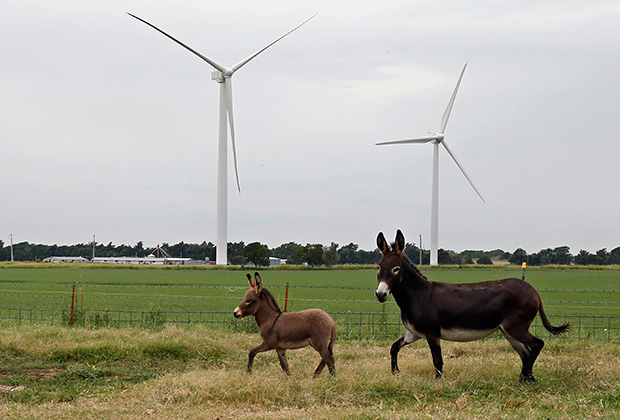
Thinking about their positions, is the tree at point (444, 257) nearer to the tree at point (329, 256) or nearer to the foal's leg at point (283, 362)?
the tree at point (329, 256)

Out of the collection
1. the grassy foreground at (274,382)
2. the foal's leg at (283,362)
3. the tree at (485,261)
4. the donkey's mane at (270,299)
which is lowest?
the grassy foreground at (274,382)

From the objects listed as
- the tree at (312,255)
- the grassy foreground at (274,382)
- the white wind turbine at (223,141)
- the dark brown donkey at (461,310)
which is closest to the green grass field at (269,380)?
the grassy foreground at (274,382)

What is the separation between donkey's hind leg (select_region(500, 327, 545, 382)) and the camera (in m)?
8.58

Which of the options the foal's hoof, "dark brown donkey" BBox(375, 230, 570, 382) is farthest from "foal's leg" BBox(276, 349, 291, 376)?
the foal's hoof

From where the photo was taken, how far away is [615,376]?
29.7 feet

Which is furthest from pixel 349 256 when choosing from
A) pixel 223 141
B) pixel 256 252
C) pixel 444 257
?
pixel 223 141

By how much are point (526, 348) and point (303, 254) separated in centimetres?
7189

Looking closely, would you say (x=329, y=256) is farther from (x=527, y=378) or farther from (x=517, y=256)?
(x=527, y=378)

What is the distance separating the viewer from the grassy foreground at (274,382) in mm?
6980

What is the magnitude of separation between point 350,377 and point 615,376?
12.1 feet

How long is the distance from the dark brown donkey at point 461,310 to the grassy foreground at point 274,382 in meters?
0.51

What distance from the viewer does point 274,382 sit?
7.93 metres

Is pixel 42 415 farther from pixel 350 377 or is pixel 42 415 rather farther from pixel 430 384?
pixel 430 384

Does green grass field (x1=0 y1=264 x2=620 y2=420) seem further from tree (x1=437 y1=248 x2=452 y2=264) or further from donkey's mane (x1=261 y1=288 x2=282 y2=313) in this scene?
tree (x1=437 y1=248 x2=452 y2=264)
